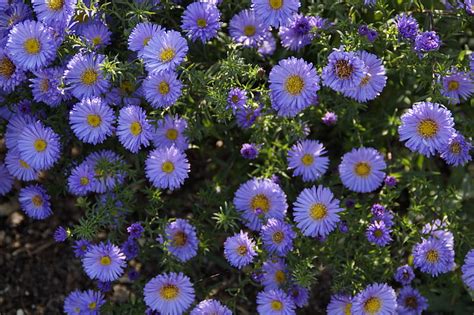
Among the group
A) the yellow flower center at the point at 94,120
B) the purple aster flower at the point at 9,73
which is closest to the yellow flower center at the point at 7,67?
the purple aster flower at the point at 9,73

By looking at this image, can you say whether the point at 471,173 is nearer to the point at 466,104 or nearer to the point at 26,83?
the point at 466,104

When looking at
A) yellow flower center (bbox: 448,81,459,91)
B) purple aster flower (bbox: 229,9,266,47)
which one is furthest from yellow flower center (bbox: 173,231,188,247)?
yellow flower center (bbox: 448,81,459,91)

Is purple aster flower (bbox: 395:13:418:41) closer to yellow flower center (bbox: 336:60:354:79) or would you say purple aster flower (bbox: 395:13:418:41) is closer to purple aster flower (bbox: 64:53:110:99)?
yellow flower center (bbox: 336:60:354:79)

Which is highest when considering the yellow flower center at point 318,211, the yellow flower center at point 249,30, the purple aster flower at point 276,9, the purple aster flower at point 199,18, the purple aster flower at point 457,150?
the yellow flower center at point 249,30

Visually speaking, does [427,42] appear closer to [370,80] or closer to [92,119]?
[370,80]

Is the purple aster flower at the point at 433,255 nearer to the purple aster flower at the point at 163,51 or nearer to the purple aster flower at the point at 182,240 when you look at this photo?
Result: the purple aster flower at the point at 182,240

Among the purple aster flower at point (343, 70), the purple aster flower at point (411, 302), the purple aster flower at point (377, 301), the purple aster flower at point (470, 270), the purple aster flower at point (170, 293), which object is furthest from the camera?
the purple aster flower at point (411, 302)
